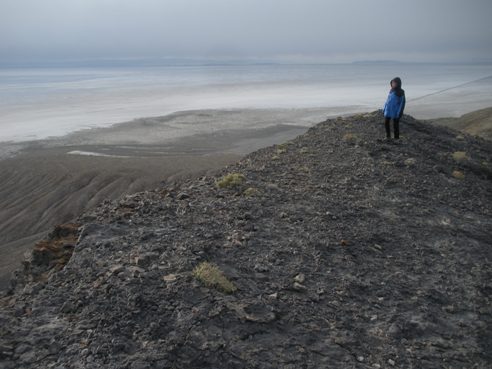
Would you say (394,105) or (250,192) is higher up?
(394,105)

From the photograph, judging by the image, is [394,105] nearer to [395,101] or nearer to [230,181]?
[395,101]

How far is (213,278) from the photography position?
22.6 feet

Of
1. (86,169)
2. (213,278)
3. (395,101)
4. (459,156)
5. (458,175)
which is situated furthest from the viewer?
(86,169)

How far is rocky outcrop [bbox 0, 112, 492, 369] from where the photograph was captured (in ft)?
18.9

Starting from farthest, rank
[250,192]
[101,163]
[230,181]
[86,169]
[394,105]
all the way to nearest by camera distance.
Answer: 1. [101,163]
2. [86,169]
3. [394,105]
4. [230,181]
5. [250,192]

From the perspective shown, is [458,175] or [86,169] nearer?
[458,175]

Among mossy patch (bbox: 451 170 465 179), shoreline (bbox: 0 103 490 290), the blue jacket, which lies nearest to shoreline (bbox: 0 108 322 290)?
shoreline (bbox: 0 103 490 290)

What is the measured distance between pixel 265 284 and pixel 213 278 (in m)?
0.91

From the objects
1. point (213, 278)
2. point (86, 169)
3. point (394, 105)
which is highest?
point (394, 105)

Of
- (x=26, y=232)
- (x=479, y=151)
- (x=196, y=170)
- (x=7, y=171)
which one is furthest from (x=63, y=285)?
(x=7, y=171)

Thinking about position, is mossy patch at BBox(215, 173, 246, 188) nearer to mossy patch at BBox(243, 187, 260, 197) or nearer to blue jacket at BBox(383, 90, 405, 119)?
mossy patch at BBox(243, 187, 260, 197)

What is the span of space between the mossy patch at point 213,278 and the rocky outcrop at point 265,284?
21 millimetres

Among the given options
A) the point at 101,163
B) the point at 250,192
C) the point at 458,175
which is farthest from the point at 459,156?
the point at 101,163

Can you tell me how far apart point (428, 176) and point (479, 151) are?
7333mm
